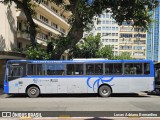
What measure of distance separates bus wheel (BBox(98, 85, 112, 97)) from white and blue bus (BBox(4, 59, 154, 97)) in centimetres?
7

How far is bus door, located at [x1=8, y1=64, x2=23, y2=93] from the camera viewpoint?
2503 centimetres

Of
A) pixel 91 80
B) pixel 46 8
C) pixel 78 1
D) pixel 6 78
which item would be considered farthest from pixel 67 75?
pixel 46 8

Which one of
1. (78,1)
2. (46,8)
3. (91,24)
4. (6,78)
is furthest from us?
(46,8)

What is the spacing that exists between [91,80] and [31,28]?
10.2m

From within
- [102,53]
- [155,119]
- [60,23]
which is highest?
[60,23]

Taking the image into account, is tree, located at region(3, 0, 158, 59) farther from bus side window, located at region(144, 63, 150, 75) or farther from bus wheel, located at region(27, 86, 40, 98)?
bus wheel, located at region(27, 86, 40, 98)

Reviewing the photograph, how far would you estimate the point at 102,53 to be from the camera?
208 ft

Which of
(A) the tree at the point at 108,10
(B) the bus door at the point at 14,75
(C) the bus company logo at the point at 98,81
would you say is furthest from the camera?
(A) the tree at the point at 108,10

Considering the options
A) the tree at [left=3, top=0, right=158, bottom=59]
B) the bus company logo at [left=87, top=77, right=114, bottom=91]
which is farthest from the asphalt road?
the tree at [left=3, top=0, right=158, bottom=59]

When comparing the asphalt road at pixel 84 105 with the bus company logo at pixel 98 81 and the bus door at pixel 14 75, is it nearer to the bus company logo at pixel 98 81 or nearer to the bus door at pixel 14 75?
the bus company logo at pixel 98 81

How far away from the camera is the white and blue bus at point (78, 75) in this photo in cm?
2514

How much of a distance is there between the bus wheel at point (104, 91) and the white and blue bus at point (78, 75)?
0.24 ft

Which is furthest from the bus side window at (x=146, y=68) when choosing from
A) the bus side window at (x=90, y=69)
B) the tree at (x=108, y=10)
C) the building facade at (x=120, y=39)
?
the building facade at (x=120, y=39)

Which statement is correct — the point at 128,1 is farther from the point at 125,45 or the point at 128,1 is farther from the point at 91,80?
the point at 125,45
